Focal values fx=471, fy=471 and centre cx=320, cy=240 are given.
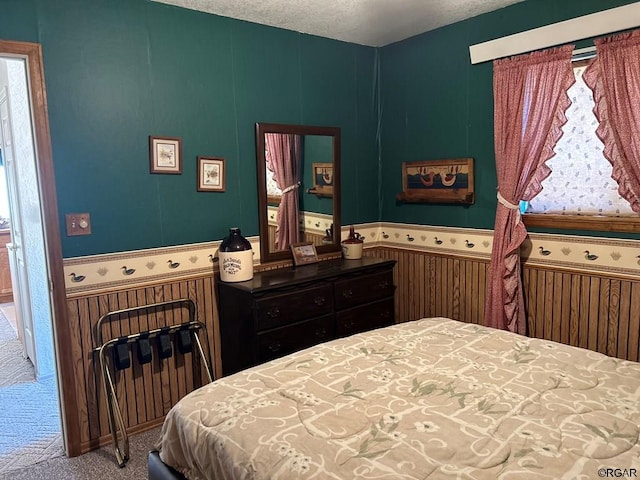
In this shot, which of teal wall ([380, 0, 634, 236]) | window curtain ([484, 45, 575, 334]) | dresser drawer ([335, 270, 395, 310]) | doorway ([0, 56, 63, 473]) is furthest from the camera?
dresser drawer ([335, 270, 395, 310])

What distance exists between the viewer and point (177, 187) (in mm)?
2873

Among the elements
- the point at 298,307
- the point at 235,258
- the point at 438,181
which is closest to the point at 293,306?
the point at 298,307

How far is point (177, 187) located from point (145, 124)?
0.40 metres

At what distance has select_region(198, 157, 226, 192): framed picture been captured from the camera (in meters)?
2.95

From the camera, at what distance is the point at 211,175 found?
2.99 m

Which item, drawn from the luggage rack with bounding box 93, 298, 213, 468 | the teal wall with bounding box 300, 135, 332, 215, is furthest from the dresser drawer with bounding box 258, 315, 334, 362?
the teal wall with bounding box 300, 135, 332, 215

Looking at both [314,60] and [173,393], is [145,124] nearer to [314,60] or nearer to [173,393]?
[314,60]

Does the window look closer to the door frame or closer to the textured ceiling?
the textured ceiling

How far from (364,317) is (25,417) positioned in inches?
91.7

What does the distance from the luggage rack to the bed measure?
95 cm

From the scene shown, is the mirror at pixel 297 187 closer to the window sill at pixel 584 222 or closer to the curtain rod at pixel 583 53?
the window sill at pixel 584 222

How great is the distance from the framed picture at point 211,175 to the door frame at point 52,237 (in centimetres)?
82

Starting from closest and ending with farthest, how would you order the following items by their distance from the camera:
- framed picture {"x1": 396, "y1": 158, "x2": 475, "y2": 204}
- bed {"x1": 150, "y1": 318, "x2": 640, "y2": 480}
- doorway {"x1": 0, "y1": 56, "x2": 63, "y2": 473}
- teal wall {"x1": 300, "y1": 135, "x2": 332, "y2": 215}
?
bed {"x1": 150, "y1": 318, "x2": 640, "y2": 480}
doorway {"x1": 0, "y1": 56, "x2": 63, "y2": 473}
framed picture {"x1": 396, "y1": 158, "x2": 475, "y2": 204}
teal wall {"x1": 300, "y1": 135, "x2": 332, "y2": 215}

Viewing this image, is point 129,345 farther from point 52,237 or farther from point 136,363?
point 52,237
